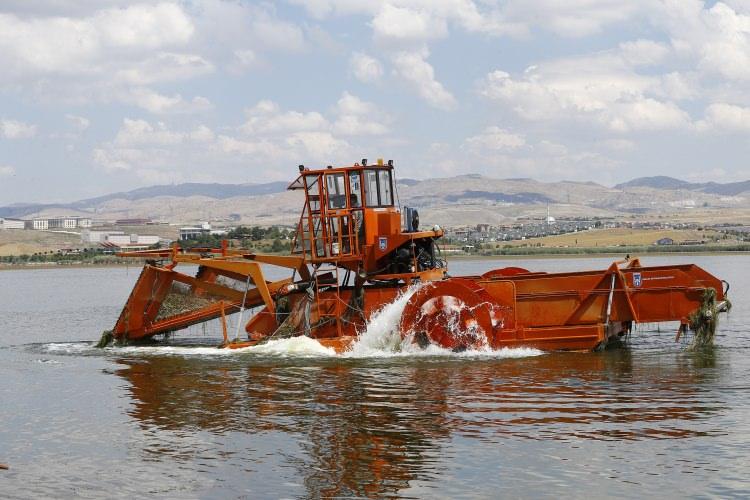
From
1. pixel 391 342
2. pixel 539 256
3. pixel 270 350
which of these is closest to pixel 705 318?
pixel 391 342

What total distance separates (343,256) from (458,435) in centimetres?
968

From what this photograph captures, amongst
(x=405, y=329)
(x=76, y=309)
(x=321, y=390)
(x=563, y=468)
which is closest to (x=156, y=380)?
(x=321, y=390)

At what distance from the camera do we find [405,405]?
17.1m

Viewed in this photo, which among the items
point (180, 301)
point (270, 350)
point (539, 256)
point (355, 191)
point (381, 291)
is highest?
point (355, 191)

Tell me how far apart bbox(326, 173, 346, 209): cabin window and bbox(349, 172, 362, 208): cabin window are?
0.53ft

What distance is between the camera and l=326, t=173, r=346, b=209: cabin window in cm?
2417

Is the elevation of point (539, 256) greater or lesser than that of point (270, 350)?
lesser

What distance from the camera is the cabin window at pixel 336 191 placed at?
24172 mm

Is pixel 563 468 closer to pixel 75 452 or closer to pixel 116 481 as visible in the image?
pixel 116 481

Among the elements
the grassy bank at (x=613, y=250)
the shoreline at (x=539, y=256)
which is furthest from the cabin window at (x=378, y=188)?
the grassy bank at (x=613, y=250)

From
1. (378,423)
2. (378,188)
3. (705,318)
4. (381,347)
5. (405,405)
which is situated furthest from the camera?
(378,188)

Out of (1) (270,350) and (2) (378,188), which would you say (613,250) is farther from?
(1) (270,350)

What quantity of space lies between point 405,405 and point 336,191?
26.8 feet

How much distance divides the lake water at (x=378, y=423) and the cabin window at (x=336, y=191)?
112 inches
